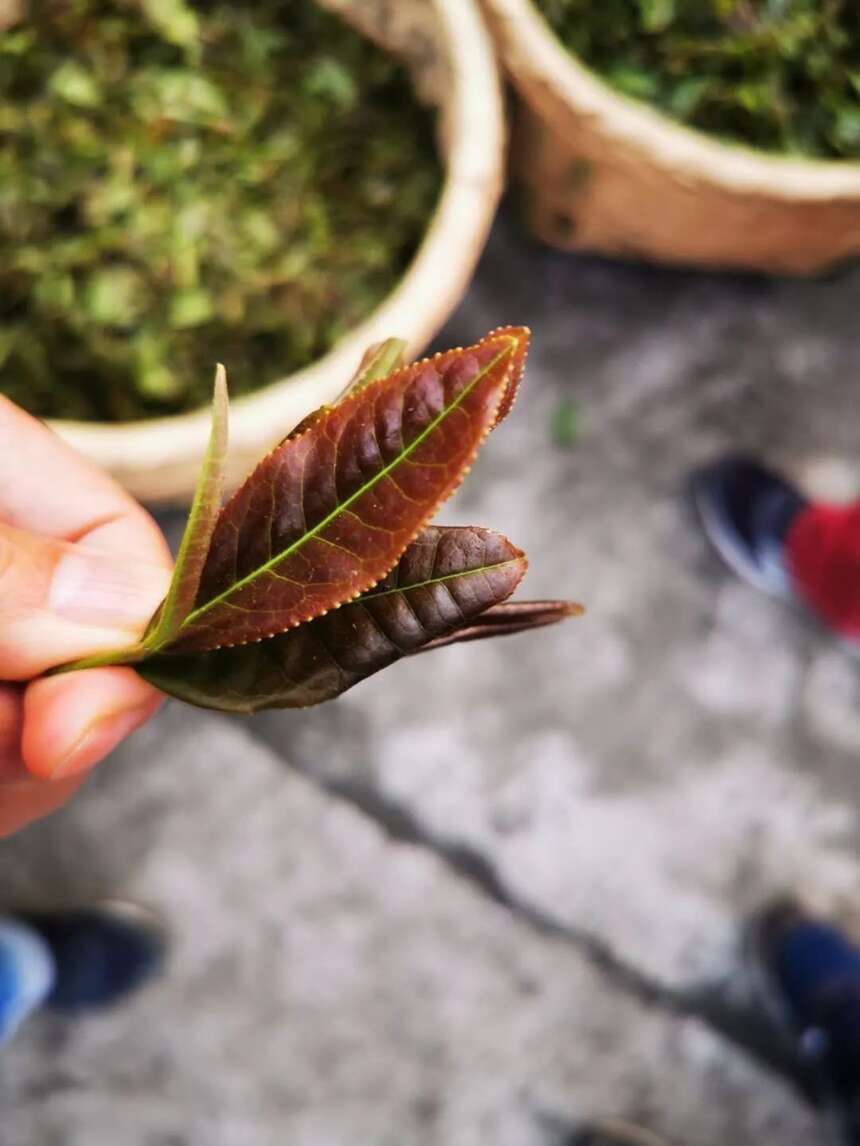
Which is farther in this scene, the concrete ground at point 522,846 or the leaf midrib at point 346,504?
the concrete ground at point 522,846

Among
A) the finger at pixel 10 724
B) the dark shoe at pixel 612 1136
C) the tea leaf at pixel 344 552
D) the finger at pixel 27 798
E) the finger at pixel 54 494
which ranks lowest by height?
the dark shoe at pixel 612 1136

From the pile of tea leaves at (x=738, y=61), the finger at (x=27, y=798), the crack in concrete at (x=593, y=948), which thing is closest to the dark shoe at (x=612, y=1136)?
the crack in concrete at (x=593, y=948)

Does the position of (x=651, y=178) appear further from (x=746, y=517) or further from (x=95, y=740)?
(x=95, y=740)

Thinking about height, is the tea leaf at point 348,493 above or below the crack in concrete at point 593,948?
above

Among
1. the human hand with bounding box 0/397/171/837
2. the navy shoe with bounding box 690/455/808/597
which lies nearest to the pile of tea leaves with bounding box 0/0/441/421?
the human hand with bounding box 0/397/171/837

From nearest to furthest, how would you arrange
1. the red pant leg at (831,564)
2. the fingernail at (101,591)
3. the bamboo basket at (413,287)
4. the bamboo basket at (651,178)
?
1. the fingernail at (101,591)
2. the bamboo basket at (413,287)
3. the bamboo basket at (651,178)
4. the red pant leg at (831,564)

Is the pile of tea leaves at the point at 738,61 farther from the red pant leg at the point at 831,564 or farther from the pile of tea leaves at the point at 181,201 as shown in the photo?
the red pant leg at the point at 831,564

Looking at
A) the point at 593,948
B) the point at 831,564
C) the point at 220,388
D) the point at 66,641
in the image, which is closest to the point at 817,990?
the point at 593,948
